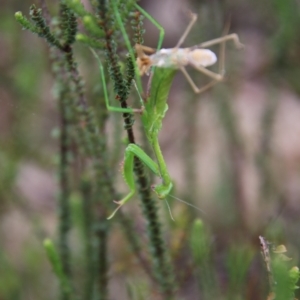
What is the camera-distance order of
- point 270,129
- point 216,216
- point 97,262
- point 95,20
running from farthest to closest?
point 216,216
point 270,129
point 97,262
point 95,20

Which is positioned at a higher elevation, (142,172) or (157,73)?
(157,73)

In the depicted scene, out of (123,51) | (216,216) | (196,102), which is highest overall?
(123,51)

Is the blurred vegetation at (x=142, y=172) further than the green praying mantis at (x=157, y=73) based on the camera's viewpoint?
Yes

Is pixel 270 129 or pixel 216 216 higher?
pixel 270 129

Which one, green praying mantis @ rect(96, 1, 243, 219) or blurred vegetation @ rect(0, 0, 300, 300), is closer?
green praying mantis @ rect(96, 1, 243, 219)

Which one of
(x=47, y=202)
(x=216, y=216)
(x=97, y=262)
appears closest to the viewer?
(x=97, y=262)

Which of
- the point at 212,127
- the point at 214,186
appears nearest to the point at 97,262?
the point at 214,186

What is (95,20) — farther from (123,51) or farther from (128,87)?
(123,51)

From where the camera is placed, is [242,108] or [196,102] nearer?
[196,102]
